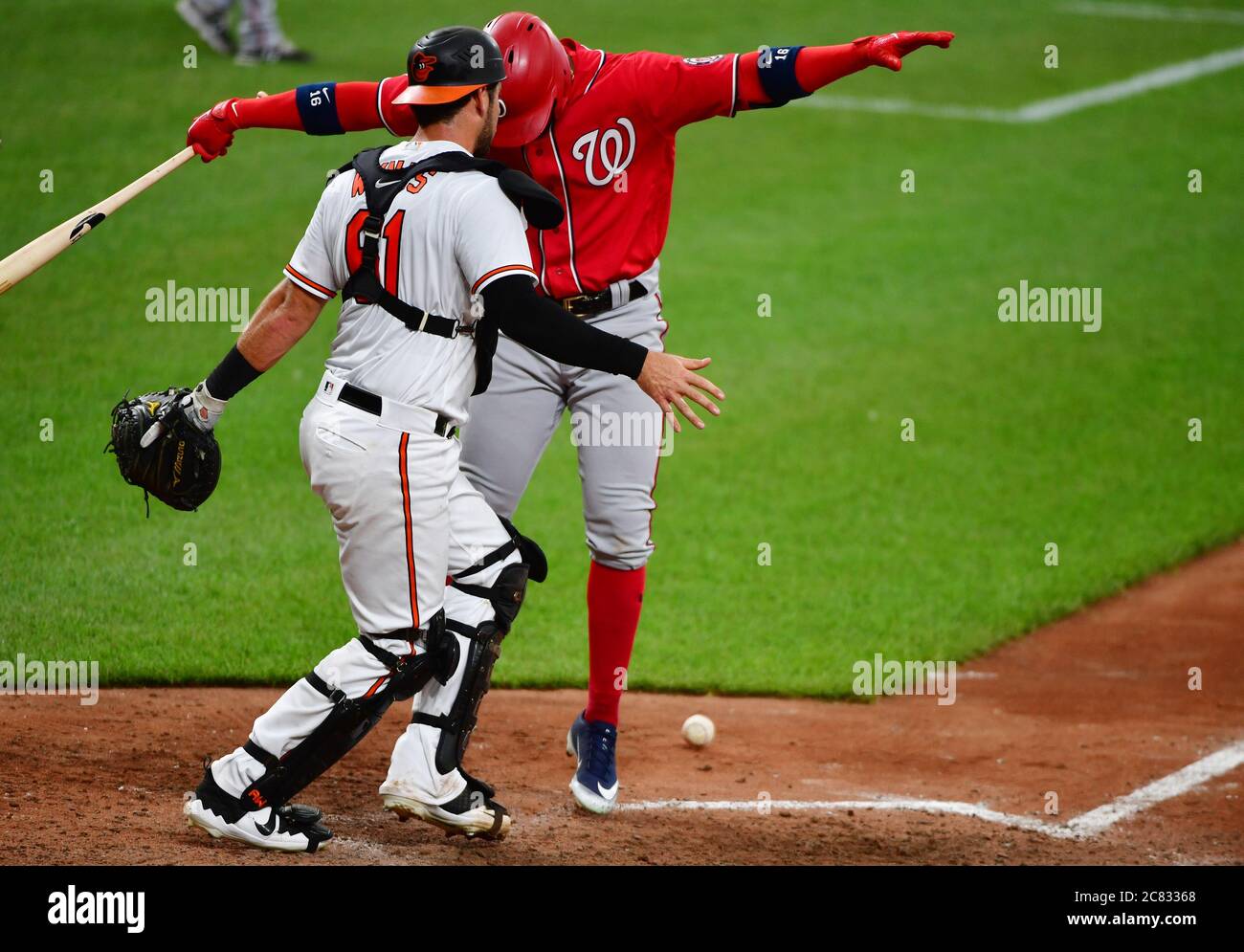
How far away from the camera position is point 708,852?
457 centimetres

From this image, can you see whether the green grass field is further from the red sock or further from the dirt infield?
the red sock

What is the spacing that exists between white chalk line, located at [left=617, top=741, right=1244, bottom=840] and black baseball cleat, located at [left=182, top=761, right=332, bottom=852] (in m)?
1.23

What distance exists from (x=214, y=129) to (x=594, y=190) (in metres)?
1.26

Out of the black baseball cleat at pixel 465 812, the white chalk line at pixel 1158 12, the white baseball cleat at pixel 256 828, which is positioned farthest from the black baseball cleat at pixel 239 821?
the white chalk line at pixel 1158 12

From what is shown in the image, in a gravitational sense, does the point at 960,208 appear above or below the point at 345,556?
above

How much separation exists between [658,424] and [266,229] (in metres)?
7.20

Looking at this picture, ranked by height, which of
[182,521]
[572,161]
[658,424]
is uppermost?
[572,161]

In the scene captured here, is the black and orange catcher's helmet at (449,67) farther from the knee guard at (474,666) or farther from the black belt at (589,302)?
the knee guard at (474,666)

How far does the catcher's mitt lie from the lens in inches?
175

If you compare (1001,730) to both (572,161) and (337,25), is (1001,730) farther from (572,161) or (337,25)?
(337,25)

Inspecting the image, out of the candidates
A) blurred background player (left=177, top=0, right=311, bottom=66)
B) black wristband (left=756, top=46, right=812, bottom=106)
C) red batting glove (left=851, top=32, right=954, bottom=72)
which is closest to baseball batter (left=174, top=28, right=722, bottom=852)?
black wristband (left=756, top=46, right=812, bottom=106)

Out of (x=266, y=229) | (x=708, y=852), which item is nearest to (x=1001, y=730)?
(x=708, y=852)

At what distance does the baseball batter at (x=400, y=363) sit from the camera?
3.99 m

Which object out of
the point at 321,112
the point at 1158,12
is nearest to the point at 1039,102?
the point at 1158,12
